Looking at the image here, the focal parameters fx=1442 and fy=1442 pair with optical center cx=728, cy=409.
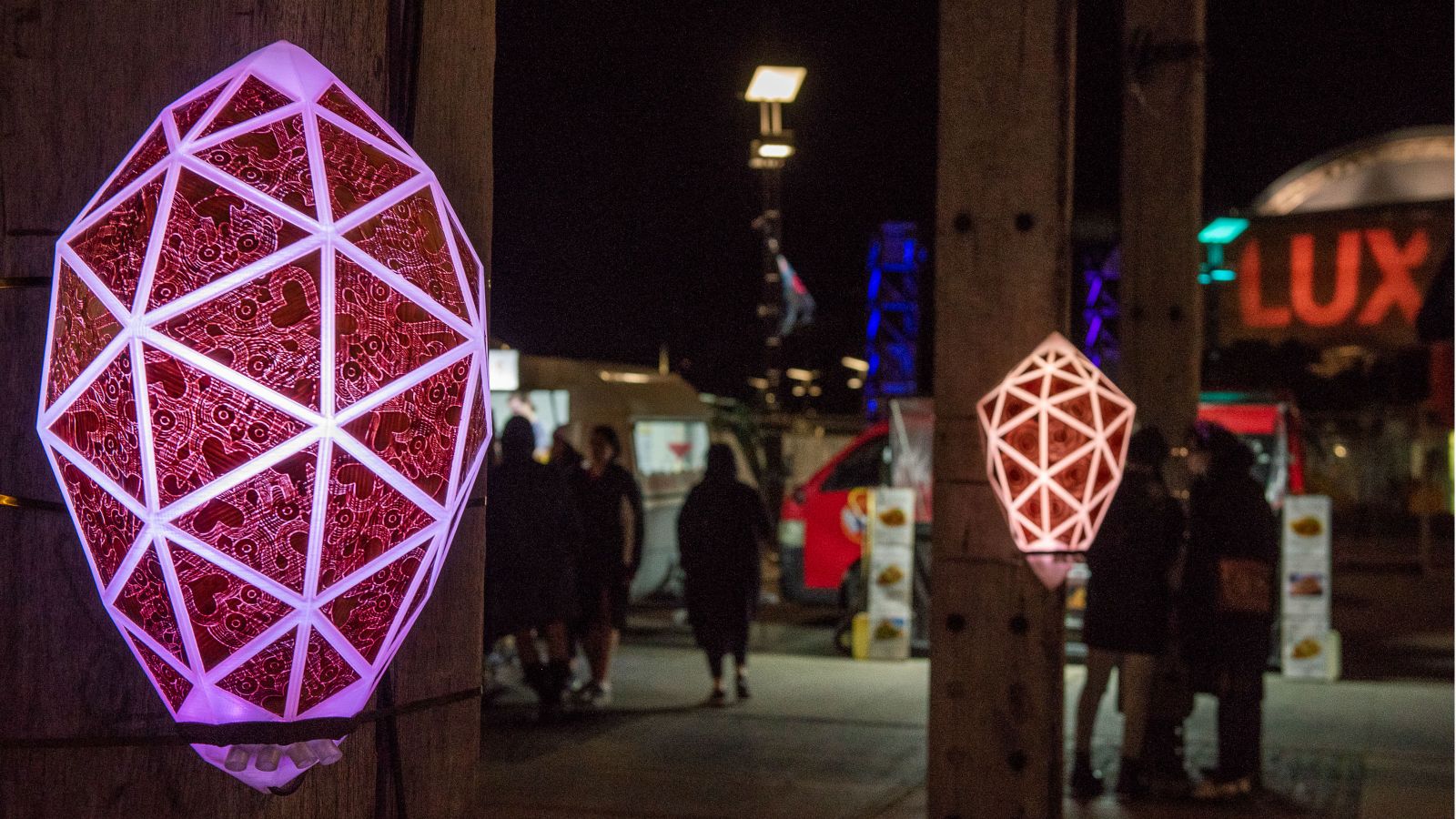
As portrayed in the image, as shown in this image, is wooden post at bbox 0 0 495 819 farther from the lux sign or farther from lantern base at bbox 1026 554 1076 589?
the lux sign

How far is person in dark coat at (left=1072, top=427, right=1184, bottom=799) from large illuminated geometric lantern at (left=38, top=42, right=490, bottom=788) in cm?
631

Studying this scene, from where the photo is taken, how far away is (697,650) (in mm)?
13398

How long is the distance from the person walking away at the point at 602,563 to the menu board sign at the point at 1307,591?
17.4 feet

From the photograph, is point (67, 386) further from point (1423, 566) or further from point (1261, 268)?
point (1423, 566)

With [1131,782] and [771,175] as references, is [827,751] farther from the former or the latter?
[771,175]

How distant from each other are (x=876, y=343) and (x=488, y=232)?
15.3m

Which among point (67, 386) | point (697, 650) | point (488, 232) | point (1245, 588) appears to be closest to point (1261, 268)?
point (697, 650)

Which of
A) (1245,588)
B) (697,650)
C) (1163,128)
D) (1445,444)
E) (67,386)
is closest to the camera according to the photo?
(67,386)

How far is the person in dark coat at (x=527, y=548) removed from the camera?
905cm

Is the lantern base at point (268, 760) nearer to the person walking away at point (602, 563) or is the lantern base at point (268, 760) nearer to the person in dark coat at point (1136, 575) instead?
the person in dark coat at point (1136, 575)

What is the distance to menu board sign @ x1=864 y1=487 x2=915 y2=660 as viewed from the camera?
12.6m

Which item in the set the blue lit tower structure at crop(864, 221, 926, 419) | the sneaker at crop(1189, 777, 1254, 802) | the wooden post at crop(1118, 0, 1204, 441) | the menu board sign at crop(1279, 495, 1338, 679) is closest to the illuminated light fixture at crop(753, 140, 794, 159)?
the blue lit tower structure at crop(864, 221, 926, 419)

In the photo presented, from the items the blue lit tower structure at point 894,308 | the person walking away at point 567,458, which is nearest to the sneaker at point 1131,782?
the person walking away at point 567,458

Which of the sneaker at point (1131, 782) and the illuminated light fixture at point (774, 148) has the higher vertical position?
the illuminated light fixture at point (774, 148)
